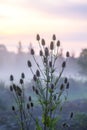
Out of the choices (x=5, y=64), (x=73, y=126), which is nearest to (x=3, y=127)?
(x=73, y=126)

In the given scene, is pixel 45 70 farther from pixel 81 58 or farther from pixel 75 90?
pixel 81 58

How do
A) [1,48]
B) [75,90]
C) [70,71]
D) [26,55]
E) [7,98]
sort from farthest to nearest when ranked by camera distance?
1. [26,55]
2. [1,48]
3. [70,71]
4. [75,90]
5. [7,98]

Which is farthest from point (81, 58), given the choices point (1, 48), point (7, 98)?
point (1, 48)

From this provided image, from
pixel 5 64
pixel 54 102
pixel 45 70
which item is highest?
pixel 45 70

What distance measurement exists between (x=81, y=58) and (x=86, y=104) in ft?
68.1

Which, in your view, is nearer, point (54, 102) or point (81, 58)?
point (54, 102)

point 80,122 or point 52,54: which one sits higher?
point 52,54

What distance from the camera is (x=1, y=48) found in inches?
4552

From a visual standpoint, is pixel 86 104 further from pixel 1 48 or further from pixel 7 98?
pixel 1 48

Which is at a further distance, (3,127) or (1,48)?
(1,48)

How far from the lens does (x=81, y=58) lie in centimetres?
4125

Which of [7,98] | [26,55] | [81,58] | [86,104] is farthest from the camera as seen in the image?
[26,55]

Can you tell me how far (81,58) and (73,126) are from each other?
27894mm

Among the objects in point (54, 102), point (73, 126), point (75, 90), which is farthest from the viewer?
point (75, 90)
